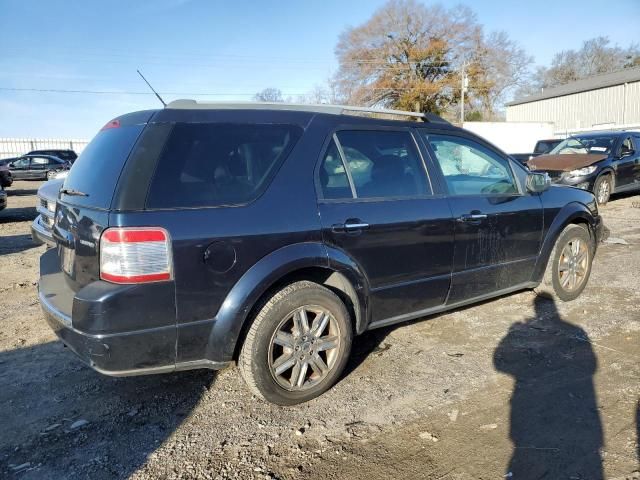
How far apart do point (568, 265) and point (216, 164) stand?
12.4ft

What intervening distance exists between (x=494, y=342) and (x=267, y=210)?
2288 mm

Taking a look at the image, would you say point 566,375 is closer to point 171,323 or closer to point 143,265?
point 171,323

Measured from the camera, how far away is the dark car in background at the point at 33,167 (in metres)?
25.6

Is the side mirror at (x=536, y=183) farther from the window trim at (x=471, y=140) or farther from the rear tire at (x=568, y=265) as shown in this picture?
the rear tire at (x=568, y=265)

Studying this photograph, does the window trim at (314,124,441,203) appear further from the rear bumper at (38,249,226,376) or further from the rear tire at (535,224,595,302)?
the rear tire at (535,224,595,302)

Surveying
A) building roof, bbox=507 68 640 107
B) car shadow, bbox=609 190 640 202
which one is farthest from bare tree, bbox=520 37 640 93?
car shadow, bbox=609 190 640 202

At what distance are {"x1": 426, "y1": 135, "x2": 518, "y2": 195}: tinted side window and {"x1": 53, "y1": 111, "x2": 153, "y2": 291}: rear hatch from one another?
88.0 inches

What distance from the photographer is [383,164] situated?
11.7 feet

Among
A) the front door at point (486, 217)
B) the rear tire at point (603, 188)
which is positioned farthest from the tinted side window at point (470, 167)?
the rear tire at point (603, 188)

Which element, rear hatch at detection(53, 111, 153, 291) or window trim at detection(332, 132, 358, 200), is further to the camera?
window trim at detection(332, 132, 358, 200)

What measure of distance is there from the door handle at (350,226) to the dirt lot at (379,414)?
1.07 metres

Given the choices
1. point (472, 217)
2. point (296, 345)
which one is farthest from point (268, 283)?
point (472, 217)

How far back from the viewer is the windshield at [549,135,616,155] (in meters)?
12.4

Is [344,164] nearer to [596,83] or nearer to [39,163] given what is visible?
[39,163]
